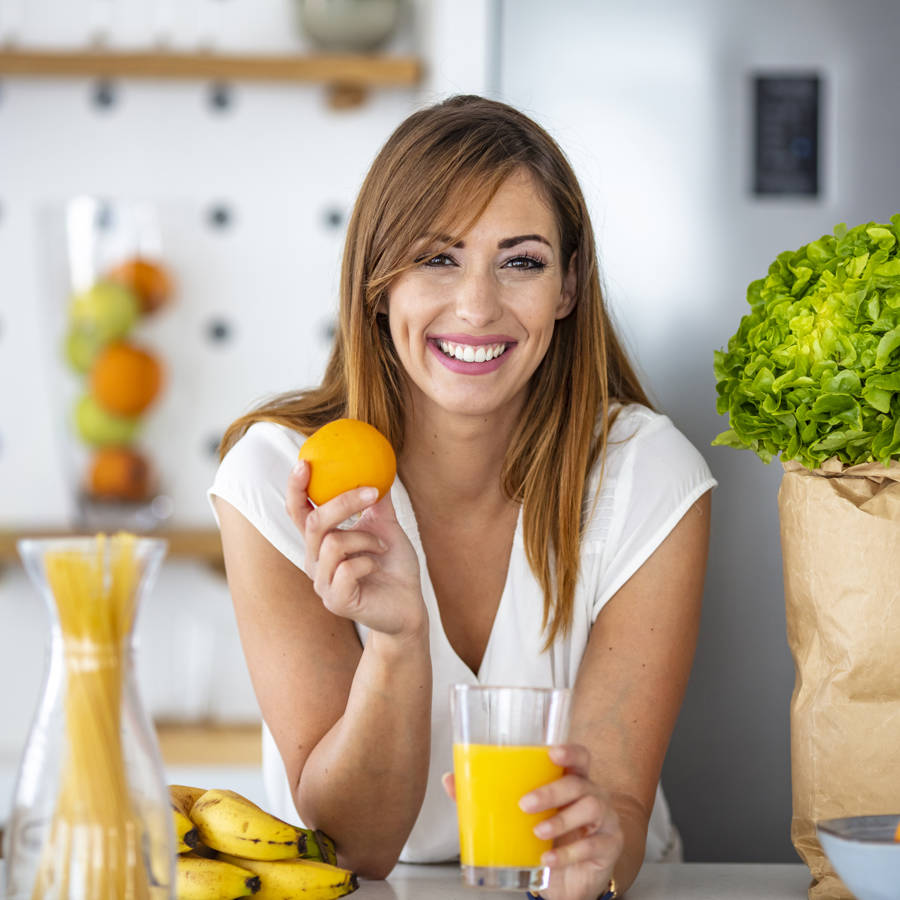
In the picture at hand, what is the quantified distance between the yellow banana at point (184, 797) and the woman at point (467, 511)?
0.65 feet

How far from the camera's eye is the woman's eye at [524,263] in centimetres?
139

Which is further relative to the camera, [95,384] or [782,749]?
[95,384]

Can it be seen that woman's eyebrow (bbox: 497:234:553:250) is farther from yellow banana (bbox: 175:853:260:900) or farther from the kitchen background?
yellow banana (bbox: 175:853:260:900)

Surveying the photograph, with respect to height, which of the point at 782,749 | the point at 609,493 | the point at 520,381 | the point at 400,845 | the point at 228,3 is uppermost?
the point at 228,3

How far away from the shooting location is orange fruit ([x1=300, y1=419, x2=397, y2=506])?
1.04 m

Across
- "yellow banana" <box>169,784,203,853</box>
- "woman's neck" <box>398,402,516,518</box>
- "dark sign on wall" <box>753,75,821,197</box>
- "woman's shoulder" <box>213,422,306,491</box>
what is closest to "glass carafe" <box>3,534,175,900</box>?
"yellow banana" <box>169,784,203,853</box>

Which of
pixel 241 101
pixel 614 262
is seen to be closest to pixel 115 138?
pixel 241 101

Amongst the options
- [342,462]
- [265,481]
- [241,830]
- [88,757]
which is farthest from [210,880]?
[265,481]

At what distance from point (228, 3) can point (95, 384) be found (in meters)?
0.85

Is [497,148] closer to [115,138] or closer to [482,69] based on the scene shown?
[482,69]

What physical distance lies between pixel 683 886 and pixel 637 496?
0.49 m

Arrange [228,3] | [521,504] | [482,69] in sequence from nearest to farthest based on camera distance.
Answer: [521,504] → [482,69] → [228,3]

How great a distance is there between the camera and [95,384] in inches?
89.3

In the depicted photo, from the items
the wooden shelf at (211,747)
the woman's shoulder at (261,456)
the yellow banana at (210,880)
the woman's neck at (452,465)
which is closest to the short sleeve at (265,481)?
the woman's shoulder at (261,456)
